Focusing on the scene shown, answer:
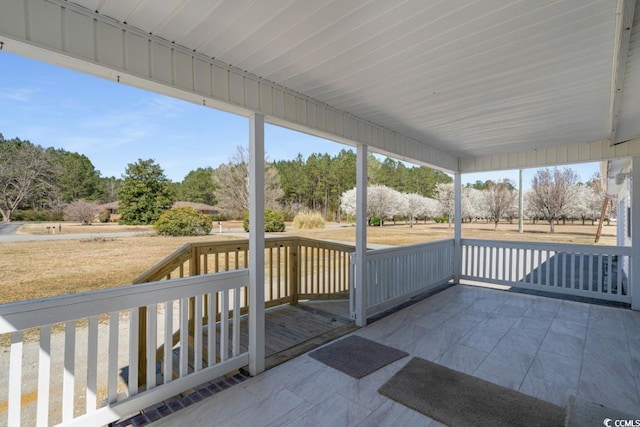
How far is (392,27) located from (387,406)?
2.73 m

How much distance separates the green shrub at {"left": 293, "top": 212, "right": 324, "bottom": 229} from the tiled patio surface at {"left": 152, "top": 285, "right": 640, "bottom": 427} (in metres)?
1.66

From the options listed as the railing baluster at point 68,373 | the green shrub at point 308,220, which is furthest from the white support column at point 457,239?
the railing baluster at point 68,373

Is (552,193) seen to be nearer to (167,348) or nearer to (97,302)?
(167,348)

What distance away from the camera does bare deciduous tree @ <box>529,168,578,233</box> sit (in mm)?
15188

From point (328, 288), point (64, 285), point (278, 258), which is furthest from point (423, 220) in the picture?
point (64, 285)

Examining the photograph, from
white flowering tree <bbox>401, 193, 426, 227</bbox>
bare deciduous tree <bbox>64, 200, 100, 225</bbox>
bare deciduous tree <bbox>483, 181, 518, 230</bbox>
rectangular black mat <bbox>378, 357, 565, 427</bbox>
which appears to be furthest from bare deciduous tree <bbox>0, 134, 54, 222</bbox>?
bare deciduous tree <bbox>483, 181, 518, 230</bbox>

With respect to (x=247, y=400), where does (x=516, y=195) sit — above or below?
above

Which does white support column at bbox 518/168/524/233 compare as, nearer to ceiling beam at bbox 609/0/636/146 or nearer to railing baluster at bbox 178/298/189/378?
ceiling beam at bbox 609/0/636/146

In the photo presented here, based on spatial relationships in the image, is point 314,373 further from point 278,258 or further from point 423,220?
point 423,220

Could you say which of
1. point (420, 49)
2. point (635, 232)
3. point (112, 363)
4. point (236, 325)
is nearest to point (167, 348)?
point (112, 363)

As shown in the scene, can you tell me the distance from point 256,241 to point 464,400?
2171 mm

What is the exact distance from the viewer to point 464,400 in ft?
7.81

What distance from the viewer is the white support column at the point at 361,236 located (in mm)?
3994

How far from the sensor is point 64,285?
1.99m
